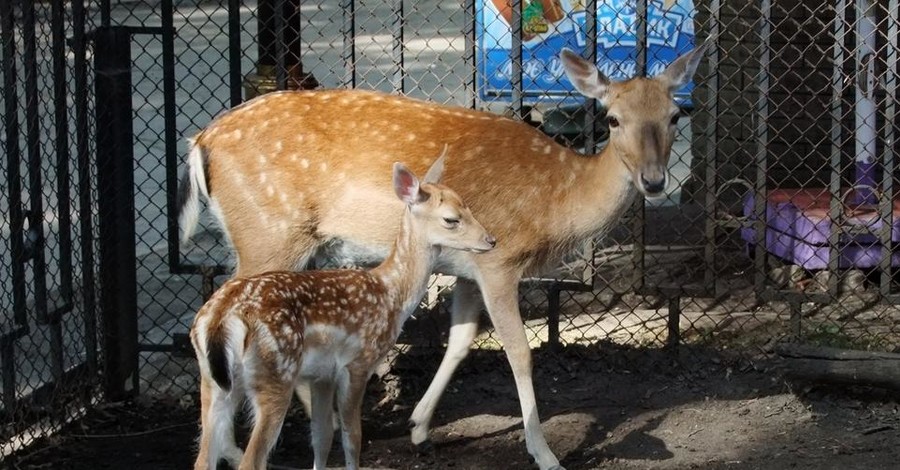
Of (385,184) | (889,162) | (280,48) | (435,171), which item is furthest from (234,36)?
(889,162)

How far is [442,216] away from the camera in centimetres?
565

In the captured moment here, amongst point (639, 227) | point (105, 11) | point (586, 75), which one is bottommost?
point (639, 227)

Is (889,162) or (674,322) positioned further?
(674,322)

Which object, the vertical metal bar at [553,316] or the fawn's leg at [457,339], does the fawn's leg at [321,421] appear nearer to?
the fawn's leg at [457,339]

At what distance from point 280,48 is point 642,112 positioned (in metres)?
1.98

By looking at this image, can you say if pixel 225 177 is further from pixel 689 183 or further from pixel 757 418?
pixel 689 183

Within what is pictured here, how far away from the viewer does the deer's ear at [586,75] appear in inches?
245

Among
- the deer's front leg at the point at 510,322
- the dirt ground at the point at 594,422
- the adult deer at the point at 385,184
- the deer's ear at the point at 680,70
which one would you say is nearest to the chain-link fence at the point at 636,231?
the dirt ground at the point at 594,422

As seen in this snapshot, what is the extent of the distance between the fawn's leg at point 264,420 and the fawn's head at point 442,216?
100cm

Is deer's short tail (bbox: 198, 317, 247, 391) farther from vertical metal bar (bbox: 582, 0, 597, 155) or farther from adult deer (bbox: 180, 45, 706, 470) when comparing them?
vertical metal bar (bbox: 582, 0, 597, 155)

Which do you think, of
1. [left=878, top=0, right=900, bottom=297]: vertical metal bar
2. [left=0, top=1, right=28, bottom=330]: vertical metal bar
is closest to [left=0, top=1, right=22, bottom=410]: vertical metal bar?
[left=0, top=1, right=28, bottom=330]: vertical metal bar

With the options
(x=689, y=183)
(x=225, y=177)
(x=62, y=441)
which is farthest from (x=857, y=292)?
(x=62, y=441)

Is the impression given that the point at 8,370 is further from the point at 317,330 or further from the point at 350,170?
the point at 350,170

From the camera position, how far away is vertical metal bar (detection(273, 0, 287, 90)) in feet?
22.7
